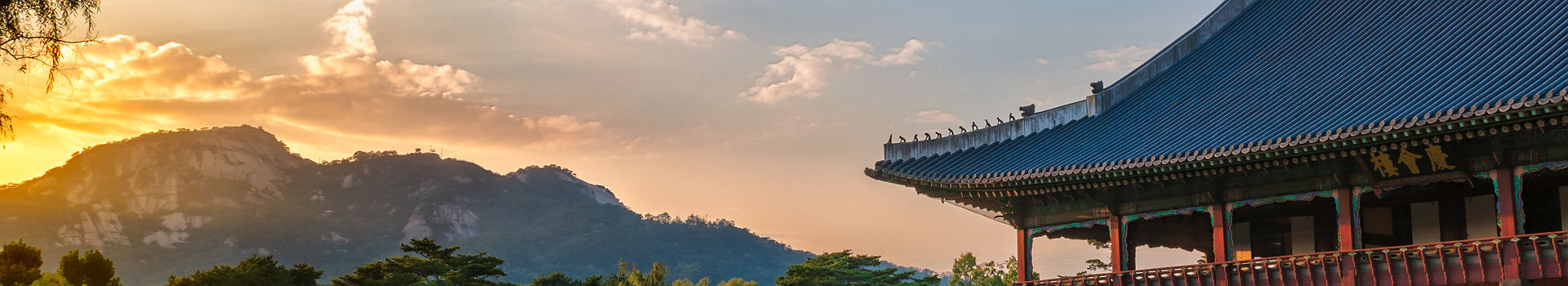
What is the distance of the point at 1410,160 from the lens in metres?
17.8

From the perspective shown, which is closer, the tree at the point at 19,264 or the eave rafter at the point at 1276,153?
the eave rafter at the point at 1276,153

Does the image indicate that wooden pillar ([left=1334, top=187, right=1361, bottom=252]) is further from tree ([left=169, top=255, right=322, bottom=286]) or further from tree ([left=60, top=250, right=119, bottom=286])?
tree ([left=60, top=250, right=119, bottom=286])

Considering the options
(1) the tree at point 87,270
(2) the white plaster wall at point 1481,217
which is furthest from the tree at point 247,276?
(2) the white plaster wall at point 1481,217

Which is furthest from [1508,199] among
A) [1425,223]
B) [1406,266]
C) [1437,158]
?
[1425,223]

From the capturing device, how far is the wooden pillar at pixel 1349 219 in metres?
18.6

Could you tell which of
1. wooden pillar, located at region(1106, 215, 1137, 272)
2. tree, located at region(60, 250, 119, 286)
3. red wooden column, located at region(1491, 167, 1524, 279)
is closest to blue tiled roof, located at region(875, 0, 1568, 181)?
red wooden column, located at region(1491, 167, 1524, 279)

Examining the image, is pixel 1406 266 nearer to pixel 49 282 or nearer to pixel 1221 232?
pixel 1221 232

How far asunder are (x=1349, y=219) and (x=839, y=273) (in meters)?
40.3

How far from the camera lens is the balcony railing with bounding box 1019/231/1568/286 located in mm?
16047

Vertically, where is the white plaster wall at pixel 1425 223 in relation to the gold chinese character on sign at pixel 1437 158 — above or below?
below

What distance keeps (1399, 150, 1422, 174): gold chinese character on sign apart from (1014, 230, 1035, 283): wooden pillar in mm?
7107

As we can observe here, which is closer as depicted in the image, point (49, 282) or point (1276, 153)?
point (1276, 153)

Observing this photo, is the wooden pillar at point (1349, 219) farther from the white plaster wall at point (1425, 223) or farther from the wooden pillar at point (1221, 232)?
the wooden pillar at point (1221, 232)

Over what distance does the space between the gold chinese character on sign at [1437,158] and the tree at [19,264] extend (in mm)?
29892
